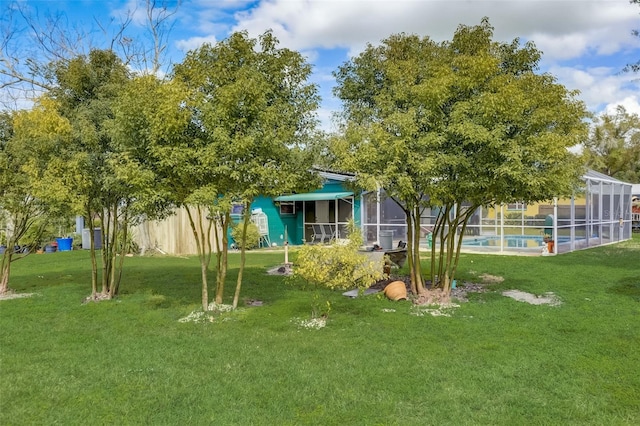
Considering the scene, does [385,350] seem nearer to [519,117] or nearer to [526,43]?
[519,117]

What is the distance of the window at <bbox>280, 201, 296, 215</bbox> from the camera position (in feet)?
69.4

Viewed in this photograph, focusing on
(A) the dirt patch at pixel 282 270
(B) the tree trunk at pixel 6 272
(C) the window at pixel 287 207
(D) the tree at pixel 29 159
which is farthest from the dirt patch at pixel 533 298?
(C) the window at pixel 287 207

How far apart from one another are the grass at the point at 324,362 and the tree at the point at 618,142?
32.0 m

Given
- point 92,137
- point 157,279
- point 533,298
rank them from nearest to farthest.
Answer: point 92,137 → point 533,298 → point 157,279

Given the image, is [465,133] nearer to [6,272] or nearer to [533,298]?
[533,298]

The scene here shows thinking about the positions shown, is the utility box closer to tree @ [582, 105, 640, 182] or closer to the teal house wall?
the teal house wall

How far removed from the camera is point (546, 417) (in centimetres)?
379

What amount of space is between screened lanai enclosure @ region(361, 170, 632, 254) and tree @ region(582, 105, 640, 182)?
21.0 metres

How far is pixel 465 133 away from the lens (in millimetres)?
7082

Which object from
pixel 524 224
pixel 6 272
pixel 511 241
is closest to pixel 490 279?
pixel 511 241

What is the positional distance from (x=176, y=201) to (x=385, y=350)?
3.80 m

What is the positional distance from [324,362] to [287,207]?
16.4 meters

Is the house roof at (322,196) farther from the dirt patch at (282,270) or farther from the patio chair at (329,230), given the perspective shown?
the dirt patch at (282,270)

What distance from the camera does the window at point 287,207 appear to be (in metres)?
21.1
